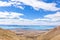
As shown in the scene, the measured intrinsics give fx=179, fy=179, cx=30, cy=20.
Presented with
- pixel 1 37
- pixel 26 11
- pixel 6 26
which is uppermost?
pixel 26 11

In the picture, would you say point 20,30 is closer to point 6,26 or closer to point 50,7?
point 6,26

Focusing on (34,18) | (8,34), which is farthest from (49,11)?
(8,34)

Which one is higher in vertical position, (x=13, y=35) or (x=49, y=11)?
(x=49, y=11)

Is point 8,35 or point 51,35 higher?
point 8,35

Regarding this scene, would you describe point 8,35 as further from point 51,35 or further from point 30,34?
point 51,35

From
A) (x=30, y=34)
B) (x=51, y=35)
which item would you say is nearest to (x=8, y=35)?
(x=30, y=34)

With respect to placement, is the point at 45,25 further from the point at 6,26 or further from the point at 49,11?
the point at 6,26

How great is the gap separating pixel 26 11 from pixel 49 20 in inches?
25.7

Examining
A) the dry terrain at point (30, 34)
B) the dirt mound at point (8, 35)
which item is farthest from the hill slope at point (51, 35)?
the dirt mound at point (8, 35)

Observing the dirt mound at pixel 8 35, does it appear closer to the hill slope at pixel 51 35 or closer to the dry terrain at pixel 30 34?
the dry terrain at pixel 30 34

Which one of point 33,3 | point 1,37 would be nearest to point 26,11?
point 33,3

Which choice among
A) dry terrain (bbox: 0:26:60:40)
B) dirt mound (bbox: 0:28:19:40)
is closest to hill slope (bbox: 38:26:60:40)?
dry terrain (bbox: 0:26:60:40)

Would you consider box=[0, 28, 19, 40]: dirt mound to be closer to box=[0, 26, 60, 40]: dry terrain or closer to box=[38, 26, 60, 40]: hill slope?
box=[0, 26, 60, 40]: dry terrain

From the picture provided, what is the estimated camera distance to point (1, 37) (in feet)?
15.0
